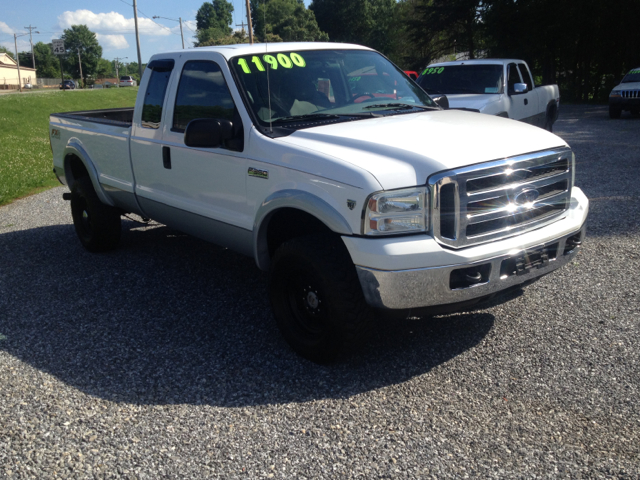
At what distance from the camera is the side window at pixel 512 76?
1093 cm

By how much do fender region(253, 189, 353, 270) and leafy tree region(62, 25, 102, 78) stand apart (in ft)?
451

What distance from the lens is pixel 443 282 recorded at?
3305mm

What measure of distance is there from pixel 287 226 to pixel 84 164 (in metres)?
3.17

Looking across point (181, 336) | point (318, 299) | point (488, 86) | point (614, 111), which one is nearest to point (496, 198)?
point (318, 299)

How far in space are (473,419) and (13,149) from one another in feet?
58.9

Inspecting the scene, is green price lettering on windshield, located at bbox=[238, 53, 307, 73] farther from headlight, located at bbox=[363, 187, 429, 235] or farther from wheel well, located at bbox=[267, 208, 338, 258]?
headlight, located at bbox=[363, 187, 429, 235]

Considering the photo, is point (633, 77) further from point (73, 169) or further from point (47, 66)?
point (47, 66)

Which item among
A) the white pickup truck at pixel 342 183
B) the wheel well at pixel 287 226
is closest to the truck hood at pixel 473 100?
the white pickup truck at pixel 342 183

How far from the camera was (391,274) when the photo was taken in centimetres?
325

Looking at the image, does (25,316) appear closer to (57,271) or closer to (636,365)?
(57,271)

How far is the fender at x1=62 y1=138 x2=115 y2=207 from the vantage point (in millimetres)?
6062

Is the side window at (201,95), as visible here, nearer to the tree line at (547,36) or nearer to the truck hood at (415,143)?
the truck hood at (415,143)

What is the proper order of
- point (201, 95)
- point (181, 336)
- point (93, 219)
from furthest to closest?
point (93, 219) < point (201, 95) < point (181, 336)

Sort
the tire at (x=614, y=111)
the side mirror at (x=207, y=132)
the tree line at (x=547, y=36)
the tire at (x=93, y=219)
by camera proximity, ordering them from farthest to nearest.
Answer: the tree line at (x=547, y=36) < the tire at (x=614, y=111) < the tire at (x=93, y=219) < the side mirror at (x=207, y=132)
